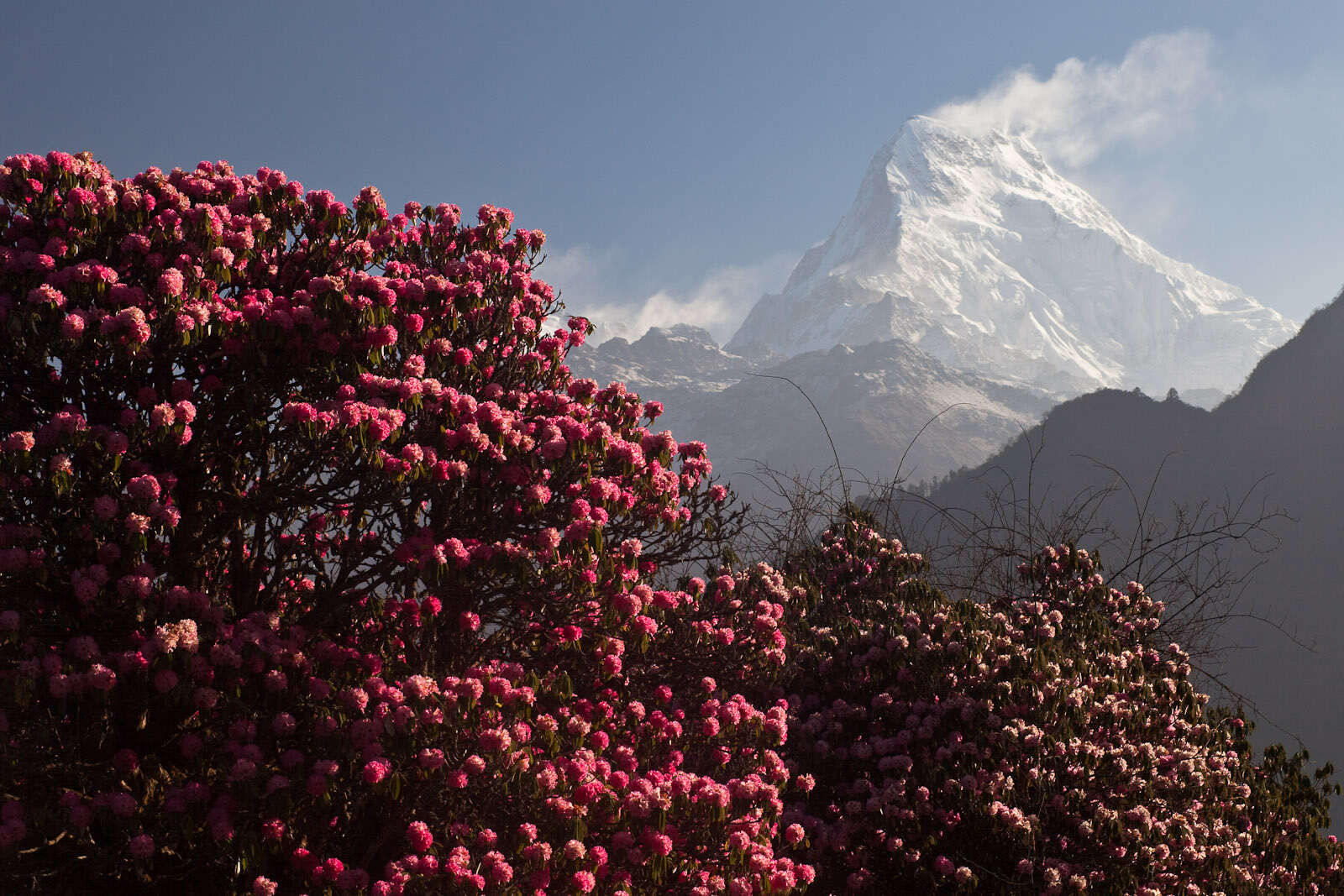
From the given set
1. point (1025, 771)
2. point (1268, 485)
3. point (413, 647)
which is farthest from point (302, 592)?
point (1268, 485)

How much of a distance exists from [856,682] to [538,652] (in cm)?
310

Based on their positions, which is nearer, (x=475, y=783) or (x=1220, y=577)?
(x=475, y=783)

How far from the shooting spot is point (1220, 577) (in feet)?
40.4

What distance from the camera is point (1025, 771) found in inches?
287

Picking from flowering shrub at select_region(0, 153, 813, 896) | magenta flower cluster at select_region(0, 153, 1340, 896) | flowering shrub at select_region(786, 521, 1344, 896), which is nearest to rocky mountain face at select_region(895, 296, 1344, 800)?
flowering shrub at select_region(786, 521, 1344, 896)

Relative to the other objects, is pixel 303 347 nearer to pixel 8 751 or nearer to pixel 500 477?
pixel 500 477

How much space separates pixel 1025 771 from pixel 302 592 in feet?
17.9

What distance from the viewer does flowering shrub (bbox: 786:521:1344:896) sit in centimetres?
707

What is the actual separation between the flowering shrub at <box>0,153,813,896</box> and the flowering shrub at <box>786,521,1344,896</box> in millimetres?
1231

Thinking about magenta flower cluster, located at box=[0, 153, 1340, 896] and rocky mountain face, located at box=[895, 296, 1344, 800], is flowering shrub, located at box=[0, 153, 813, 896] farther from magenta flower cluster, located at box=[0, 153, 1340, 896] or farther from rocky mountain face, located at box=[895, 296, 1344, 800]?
rocky mountain face, located at box=[895, 296, 1344, 800]

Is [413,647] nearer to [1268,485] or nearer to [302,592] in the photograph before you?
[302,592]

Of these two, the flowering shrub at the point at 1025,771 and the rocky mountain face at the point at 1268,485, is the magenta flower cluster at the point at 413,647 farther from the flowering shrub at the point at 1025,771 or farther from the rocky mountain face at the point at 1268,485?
the rocky mountain face at the point at 1268,485

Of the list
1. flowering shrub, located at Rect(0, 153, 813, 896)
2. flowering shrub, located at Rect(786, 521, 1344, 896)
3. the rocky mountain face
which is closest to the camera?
flowering shrub, located at Rect(0, 153, 813, 896)

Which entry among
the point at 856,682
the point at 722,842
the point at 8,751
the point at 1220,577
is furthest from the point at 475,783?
the point at 1220,577
